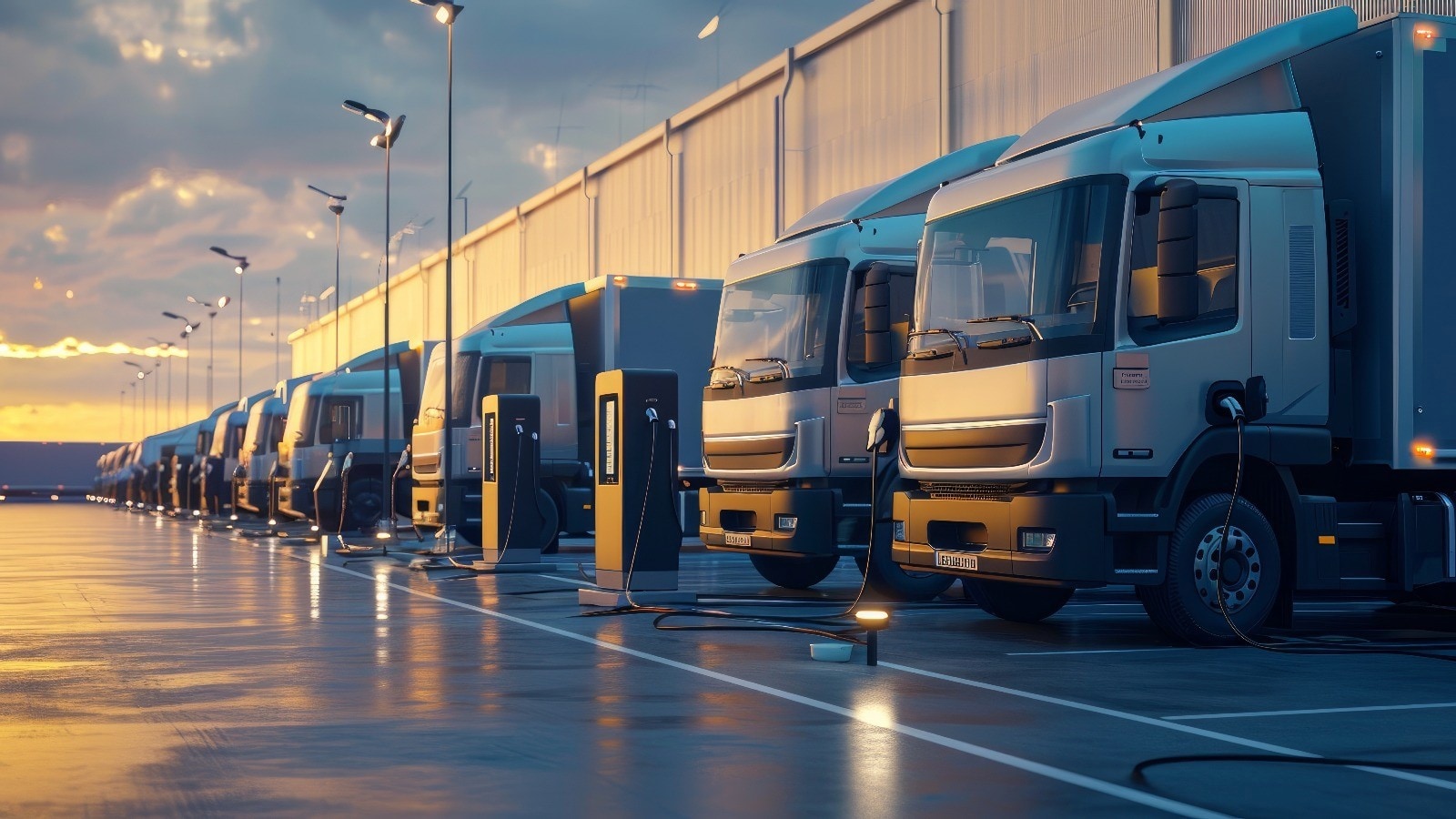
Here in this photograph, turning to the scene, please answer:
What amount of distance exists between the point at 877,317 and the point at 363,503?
737 inches

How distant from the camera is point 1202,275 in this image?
38.8 feet

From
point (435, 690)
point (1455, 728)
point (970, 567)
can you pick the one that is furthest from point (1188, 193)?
point (435, 690)

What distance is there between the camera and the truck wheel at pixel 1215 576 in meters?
11.7

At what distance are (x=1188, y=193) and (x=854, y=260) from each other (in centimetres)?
536

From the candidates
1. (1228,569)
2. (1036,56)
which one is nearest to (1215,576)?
(1228,569)

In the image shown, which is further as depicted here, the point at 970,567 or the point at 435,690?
the point at 970,567

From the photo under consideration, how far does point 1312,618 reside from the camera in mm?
15133

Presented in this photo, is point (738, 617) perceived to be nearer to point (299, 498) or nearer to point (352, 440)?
point (352, 440)

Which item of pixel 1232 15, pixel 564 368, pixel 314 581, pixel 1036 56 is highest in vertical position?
pixel 1036 56

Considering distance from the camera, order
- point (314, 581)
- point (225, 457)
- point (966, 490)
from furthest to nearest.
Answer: point (225, 457), point (314, 581), point (966, 490)

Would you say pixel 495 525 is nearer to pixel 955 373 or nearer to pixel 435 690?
pixel 955 373

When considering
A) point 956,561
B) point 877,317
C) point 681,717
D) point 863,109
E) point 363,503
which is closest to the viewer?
point 681,717

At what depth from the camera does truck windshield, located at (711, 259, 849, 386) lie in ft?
51.7

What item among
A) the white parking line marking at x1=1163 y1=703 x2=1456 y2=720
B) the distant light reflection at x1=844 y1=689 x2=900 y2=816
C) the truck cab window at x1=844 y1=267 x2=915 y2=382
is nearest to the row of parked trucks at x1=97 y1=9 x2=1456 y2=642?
the truck cab window at x1=844 y1=267 x2=915 y2=382
